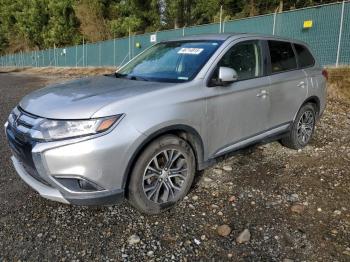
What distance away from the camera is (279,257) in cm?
295

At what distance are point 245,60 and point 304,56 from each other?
1689 mm

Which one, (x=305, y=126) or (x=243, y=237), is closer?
(x=243, y=237)

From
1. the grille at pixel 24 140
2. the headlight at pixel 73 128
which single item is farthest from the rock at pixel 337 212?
the grille at pixel 24 140

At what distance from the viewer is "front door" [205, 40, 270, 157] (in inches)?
151

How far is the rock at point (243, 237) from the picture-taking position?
10.4ft

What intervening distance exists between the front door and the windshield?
23 cm

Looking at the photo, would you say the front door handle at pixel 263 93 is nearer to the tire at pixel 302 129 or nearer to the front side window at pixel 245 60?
the front side window at pixel 245 60

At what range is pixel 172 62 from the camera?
14.0 feet

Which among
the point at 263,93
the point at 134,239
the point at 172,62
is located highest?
the point at 172,62

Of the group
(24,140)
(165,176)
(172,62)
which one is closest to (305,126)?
(172,62)

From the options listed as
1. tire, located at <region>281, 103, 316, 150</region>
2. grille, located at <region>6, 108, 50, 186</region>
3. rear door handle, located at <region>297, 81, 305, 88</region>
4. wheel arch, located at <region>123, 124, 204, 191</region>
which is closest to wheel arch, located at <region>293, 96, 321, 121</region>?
tire, located at <region>281, 103, 316, 150</region>

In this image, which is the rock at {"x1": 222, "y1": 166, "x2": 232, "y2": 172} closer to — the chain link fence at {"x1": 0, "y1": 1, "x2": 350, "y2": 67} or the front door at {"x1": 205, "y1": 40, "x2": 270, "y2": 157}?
the front door at {"x1": 205, "y1": 40, "x2": 270, "y2": 157}

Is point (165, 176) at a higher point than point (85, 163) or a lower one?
lower

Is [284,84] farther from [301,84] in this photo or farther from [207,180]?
[207,180]
